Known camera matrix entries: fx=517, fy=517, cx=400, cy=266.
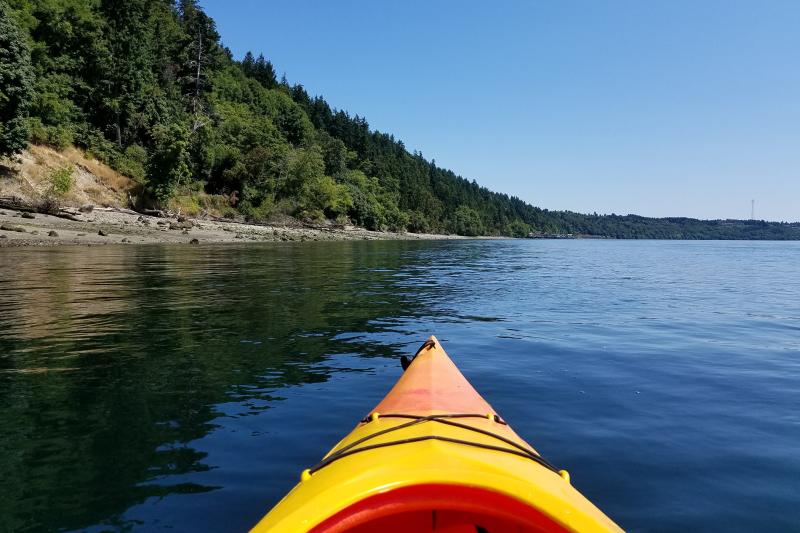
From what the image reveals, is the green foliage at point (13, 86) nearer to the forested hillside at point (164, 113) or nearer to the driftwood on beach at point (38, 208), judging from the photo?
the forested hillside at point (164, 113)

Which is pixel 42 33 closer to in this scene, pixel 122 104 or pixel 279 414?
pixel 122 104

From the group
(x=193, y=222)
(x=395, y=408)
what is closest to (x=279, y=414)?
(x=395, y=408)

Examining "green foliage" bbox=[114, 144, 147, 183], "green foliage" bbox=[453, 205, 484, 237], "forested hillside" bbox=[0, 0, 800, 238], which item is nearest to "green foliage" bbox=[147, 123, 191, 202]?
"forested hillside" bbox=[0, 0, 800, 238]

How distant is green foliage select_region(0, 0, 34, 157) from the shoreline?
6420 millimetres

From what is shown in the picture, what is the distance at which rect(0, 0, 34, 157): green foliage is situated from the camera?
36.2 m

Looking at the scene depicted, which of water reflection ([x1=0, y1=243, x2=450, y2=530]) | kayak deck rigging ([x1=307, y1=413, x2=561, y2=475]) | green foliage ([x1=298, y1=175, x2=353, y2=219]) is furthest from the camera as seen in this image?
Answer: green foliage ([x1=298, y1=175, x2=353, y2=219])

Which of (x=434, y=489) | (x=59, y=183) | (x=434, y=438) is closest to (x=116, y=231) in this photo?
(x=59, y=183)

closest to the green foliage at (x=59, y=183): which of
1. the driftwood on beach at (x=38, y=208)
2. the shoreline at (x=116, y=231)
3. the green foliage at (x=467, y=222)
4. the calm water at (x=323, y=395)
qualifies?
the driftwood on beach at (x=38, y=208)

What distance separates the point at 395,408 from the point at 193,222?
51.9m

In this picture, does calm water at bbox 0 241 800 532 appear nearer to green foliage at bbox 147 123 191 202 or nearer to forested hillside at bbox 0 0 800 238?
forested hillside at bbox 0 0 800 238

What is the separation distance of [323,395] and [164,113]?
68.2 metres

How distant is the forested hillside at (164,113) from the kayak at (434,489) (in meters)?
45.2

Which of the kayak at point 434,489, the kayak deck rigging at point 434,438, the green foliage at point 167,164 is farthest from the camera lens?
the green foliage at point 167,164

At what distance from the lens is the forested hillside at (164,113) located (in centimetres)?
4884
